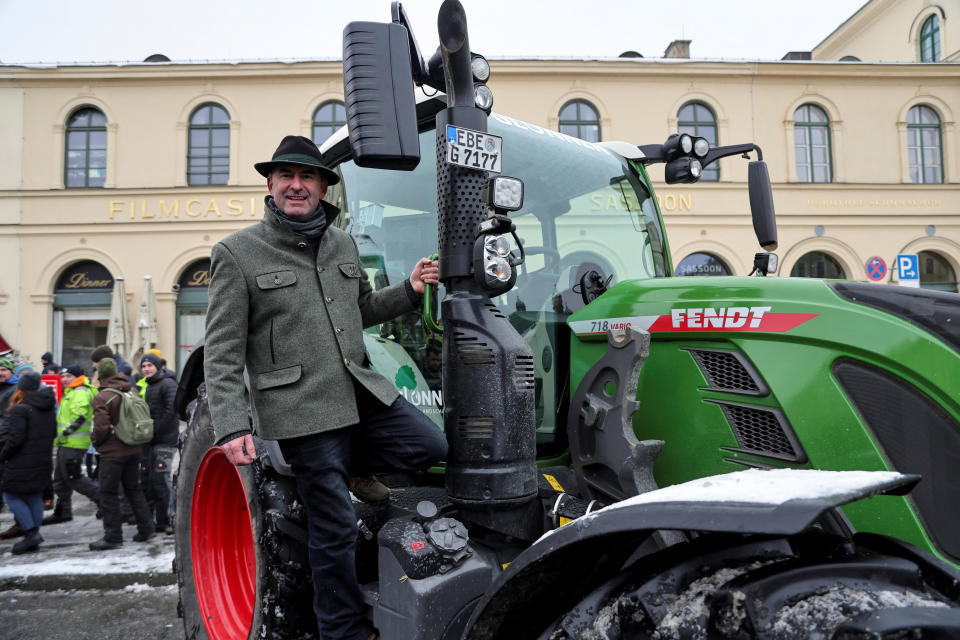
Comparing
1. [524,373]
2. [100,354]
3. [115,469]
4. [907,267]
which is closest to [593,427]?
[524,373]

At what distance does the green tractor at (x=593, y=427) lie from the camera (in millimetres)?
1409

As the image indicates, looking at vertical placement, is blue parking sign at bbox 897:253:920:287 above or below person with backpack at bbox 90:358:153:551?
above

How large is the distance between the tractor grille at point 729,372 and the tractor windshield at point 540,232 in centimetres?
64

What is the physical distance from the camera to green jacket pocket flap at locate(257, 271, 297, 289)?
2.33 metres

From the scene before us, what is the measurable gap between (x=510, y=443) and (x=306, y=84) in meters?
19.2

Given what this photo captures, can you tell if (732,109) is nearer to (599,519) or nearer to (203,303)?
(203,303)

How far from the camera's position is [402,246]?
2895 millimetres

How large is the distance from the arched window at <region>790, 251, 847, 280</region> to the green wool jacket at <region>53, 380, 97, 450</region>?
1833 centimetres

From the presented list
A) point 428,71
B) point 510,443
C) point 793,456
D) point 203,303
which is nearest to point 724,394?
point 793,456

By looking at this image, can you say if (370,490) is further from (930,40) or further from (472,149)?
(930,40)

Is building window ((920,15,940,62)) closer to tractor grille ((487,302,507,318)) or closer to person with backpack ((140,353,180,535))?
person with backpack ((140,353,180,535))

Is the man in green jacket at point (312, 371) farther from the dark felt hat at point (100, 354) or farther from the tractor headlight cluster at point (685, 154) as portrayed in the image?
the dark felt hat at point (100, 354)

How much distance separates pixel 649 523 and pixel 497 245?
100cm

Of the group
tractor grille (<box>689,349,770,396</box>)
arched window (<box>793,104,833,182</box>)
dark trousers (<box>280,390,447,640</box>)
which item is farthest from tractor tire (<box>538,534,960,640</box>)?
arched window (<box>793,104,833,182</box>)
